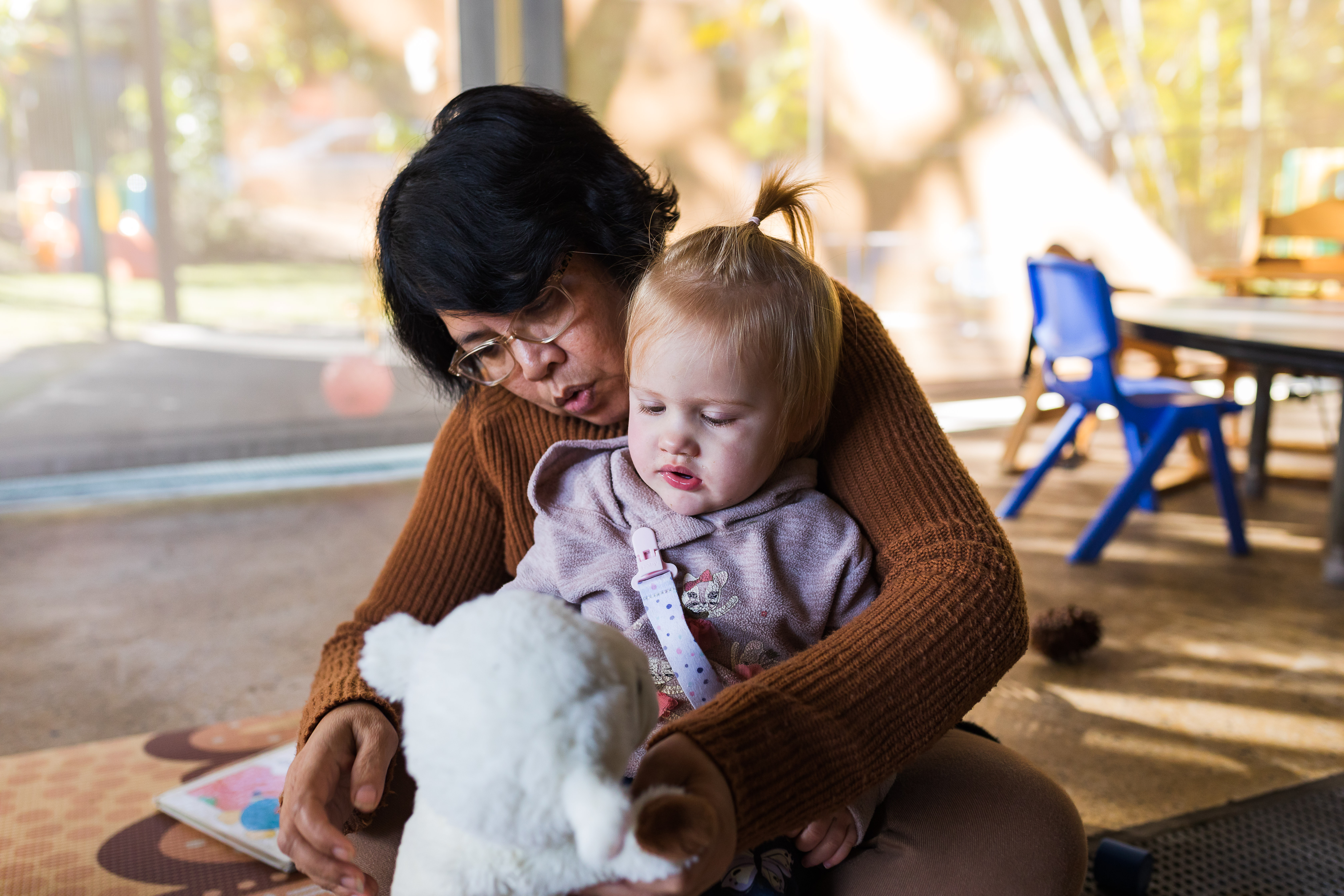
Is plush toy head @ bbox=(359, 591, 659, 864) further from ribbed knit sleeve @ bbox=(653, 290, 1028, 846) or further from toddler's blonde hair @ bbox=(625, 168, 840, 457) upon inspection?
toddler's blonde hair @ bbox=(625, 168, 840, 457)

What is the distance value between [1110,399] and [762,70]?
2507 mm

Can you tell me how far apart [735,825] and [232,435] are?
3679 millimetres

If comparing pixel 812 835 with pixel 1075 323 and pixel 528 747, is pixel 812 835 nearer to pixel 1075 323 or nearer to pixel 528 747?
pixel 528 747

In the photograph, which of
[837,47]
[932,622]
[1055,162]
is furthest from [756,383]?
[1055,162]

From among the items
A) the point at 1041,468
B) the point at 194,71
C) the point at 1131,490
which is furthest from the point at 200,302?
the point at 1131,490

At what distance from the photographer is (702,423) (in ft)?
3.31

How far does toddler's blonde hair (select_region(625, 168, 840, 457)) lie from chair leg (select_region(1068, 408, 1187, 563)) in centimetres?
209

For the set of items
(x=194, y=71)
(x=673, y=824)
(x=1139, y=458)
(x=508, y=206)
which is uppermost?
(x=194, y=71)

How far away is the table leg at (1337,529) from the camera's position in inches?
103

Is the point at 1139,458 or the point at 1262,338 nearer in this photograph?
the point at 1262,338

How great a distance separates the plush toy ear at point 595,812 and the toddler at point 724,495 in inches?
14.6

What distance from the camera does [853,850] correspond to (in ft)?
3.22

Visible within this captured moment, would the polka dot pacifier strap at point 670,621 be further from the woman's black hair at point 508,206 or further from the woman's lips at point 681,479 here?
the woman's black hair at point 508,206

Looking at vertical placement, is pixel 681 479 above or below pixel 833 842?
above
